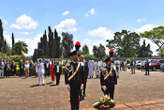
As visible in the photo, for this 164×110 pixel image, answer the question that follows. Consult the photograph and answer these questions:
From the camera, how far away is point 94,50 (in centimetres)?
8500

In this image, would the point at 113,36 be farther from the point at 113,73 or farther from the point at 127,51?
the point at 113,73

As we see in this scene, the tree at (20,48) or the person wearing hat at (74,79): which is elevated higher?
the tree at (20,48)

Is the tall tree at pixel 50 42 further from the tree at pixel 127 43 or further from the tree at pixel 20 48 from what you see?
the tree at pixel 127 43

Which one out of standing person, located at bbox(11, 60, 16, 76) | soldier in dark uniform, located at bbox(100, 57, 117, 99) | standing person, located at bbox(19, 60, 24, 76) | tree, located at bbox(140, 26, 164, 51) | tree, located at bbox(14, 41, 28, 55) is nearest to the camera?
soldier in dark uniform, located at bbox(100, 57, 117, 99)

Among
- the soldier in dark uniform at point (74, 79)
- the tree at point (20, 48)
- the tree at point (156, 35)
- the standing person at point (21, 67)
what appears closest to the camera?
the soldier in dark uniform at point (74, 79)

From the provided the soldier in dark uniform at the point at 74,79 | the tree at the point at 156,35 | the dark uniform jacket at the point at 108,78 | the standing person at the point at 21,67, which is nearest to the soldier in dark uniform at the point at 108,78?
the dark uniform jacket at the point at 108,78

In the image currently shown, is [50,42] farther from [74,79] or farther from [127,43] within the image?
[74,79]

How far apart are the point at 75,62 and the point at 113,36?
67.6 metres

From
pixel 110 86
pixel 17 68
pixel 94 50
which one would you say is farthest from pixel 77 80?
pixel 94 50

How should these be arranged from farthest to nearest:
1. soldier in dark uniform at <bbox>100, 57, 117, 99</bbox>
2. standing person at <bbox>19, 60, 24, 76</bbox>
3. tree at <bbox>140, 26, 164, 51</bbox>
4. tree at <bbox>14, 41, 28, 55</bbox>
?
tree at <bbox>14, 41, 28, 55</bbox> < tree at <bbox>140, 26, 164, 51</bbox> < standing person at <bbox>19, 60, 24, 76</bbox> < soldier in dark uniform at <bbox>100, 57, 117, 99</bbox>

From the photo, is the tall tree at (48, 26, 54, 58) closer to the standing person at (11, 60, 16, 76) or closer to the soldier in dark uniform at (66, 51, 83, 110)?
the standing person at (11, 60, 16, 76)

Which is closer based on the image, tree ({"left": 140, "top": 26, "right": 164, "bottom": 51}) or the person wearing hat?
the person wearing hat

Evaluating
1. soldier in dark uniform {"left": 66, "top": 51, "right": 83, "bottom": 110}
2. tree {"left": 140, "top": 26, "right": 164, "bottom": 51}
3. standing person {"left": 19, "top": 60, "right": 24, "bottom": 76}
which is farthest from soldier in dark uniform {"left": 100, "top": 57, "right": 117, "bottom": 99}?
tree {"left": 140, "top": 26, "right": 164, "bottom": 51}

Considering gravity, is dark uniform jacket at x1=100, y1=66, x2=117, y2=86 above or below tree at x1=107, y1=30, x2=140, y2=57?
below
